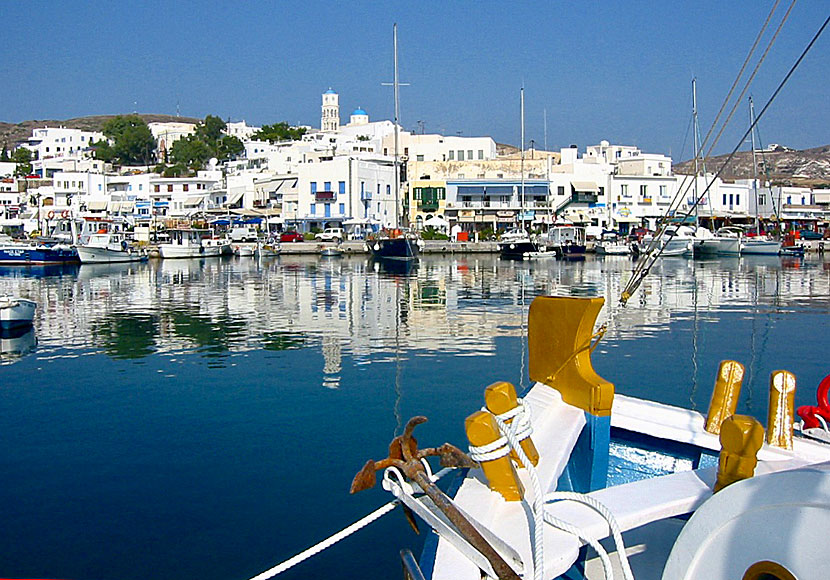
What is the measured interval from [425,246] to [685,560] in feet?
208

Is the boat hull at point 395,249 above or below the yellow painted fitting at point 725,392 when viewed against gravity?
below

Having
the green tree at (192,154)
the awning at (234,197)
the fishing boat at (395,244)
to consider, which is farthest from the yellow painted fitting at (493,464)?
the green tree at (192,154)

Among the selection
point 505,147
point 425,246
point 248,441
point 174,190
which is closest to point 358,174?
point 425,246

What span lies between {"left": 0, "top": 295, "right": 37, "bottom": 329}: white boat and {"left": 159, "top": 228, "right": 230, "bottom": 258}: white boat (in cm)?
3923

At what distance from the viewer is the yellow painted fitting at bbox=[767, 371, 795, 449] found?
4355mm

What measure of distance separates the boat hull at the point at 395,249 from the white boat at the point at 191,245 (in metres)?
14.9

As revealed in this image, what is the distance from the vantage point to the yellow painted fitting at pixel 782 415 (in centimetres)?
436

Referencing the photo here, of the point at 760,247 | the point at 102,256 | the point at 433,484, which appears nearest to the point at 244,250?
the point at 102,256

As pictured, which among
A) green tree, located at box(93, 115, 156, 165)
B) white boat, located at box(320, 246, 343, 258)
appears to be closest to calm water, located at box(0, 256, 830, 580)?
white boat, located at box(320, 246, 343, 258)

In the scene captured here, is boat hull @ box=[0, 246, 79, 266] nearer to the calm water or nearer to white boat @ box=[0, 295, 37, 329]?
the calm water

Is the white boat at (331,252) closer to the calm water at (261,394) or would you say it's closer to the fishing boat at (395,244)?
the fishing boat at (395,244)

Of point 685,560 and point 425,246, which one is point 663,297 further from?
point 425,246

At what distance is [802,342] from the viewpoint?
18406 mm

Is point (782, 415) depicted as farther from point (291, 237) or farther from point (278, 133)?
point (278, 133)
